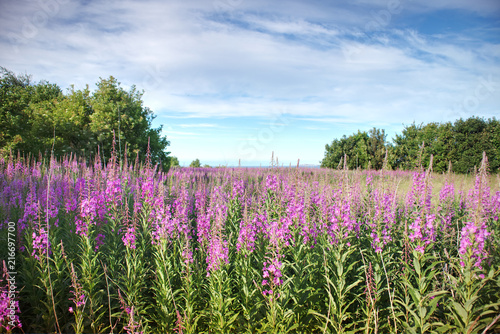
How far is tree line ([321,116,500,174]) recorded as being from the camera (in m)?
25.5

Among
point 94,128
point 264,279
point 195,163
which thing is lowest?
point 264,279

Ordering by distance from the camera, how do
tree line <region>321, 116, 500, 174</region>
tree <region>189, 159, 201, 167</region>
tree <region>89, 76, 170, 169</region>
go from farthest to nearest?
tree <region>189, 159, 201, 167</region> < tree line <region>321, 116, 500, 174</region> < tree <region>89, 76, 170, 169</region>

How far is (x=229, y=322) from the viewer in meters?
4.05

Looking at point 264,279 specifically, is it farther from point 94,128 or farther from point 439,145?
point 439,145

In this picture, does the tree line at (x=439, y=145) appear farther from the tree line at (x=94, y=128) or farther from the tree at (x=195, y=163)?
the tree line at (x=94, y=128)

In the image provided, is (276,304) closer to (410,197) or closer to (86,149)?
(410,197)

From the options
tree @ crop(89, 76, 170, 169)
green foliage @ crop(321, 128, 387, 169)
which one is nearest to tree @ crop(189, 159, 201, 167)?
tree @ crop(89, 76, 170, 169)

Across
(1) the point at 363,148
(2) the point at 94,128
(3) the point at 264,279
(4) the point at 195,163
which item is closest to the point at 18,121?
(2) the point at 94,128

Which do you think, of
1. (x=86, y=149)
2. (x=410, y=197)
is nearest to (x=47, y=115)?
(x=86, y=149)

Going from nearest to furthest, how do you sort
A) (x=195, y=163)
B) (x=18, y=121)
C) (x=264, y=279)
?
(x=264, y=279), (x=18, y=121), (x=195, y=163)

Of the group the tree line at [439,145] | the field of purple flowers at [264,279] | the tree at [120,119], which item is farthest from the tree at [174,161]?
the field of purple flowers at [264,279]

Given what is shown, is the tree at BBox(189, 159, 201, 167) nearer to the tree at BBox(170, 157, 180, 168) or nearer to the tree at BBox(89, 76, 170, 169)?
the tree at BBox(170, 157, 180, 168)

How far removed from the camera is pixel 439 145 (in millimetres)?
26562

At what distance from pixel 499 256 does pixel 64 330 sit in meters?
8.17
